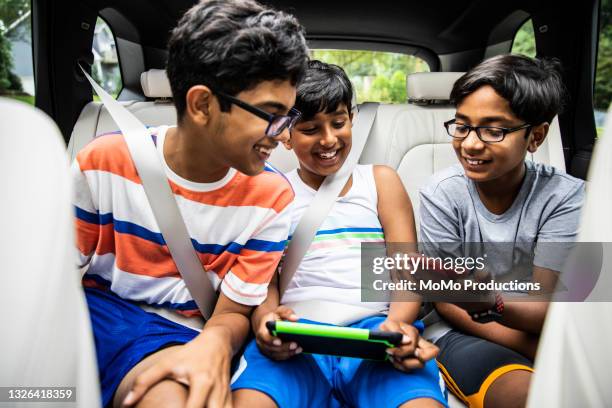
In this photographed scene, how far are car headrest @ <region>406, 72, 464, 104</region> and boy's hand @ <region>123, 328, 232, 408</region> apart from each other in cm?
147

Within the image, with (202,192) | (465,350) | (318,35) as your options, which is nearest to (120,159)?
(202,192)

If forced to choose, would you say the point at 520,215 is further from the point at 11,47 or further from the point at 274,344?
the point at 11,47

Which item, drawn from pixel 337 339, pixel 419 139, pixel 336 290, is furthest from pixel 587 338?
pixel 419 139

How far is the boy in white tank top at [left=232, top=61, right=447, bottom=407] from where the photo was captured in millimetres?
995

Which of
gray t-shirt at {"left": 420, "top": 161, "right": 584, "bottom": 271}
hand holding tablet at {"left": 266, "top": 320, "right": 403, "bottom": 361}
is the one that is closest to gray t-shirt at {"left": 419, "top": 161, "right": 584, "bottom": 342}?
gray t-shirt at {"left": 420, "top": 161, "right": 584, "bottom": 271}

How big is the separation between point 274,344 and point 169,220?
373 mm

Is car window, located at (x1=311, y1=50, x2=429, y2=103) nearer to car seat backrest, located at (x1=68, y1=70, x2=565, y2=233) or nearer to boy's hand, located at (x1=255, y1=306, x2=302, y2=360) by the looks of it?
car seat backrest, located at (x1=68, y1=70, x2=565, y2=233)

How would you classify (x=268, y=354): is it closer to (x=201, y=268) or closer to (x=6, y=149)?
(x=201, y=268)

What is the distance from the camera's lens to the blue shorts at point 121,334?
0.97m

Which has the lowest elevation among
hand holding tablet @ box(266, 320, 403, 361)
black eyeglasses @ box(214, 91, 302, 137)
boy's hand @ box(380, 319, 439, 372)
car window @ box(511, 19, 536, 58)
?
boy's hand @ box(380, 319, 439, 372)

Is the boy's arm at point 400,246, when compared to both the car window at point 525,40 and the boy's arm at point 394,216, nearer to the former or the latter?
the boy's arm at point 394,216

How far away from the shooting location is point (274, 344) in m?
1.02

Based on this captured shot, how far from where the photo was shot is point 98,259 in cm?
112

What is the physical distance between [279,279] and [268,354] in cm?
35
